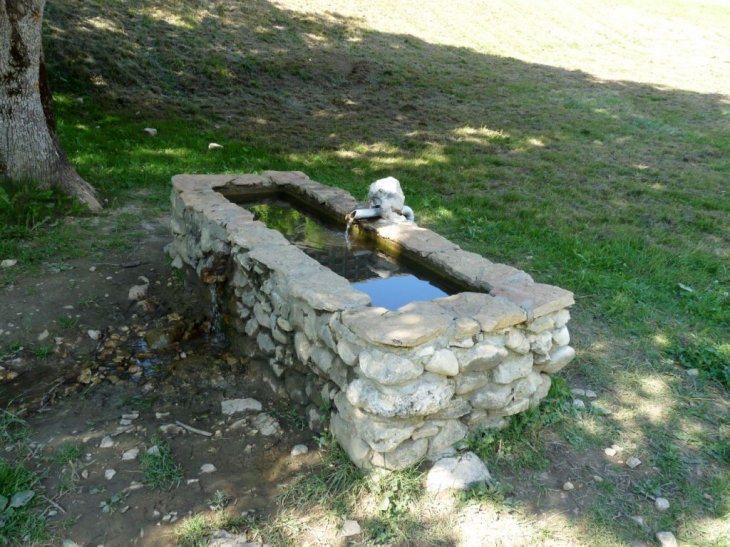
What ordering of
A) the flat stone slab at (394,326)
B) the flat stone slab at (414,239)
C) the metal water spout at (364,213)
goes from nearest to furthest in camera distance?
the flat stone slab at (394,326) < the flat stone slab at (414,239) < the metal water spout at (364,213)

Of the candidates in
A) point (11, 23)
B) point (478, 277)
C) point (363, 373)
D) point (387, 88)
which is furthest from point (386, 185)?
point (387, 88)

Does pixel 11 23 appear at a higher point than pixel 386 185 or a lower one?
higher

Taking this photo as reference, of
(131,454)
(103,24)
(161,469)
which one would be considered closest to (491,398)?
(161,469)

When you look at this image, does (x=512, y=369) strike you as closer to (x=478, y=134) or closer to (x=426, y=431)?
(x=426, y=431)

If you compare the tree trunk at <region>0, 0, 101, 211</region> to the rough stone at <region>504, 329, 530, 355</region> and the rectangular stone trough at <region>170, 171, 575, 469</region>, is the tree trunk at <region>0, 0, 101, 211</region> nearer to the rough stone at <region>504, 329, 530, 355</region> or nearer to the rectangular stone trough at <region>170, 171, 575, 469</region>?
the rectangular stone trough at <region>170, 171, 575, 469</region>

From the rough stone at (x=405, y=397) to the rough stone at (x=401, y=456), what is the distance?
21 centimetres

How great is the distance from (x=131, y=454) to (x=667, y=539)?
103 inches

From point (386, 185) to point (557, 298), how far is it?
5.90 feet

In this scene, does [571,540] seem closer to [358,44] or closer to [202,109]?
[202,109]

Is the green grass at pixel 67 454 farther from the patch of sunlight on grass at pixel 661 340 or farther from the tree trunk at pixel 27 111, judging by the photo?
the patch of sunlight on grass at pixel 661 340

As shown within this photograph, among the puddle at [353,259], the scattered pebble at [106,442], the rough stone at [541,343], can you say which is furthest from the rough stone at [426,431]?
the scattered pebble at [106,442]

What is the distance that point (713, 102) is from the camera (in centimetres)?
1134

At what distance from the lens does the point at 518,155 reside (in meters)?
8.38

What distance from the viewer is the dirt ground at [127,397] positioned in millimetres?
2701
